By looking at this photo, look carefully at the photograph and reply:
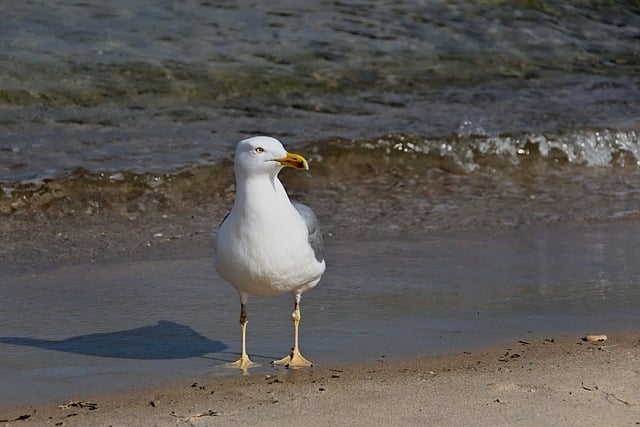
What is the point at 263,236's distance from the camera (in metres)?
4.39

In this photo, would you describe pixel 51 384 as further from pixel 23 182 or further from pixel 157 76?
pixel 157 76

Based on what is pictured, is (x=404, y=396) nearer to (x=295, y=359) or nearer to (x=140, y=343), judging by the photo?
(x=295, y=359)

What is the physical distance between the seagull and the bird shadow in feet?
0.92

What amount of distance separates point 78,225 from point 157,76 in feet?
12.4

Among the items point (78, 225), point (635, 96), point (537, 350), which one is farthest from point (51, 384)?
point (635, 96)

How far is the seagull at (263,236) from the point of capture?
4.39m

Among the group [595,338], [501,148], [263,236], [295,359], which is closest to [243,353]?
[295,359]

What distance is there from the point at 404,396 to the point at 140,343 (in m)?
1.32

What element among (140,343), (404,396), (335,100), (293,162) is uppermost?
(293,162)

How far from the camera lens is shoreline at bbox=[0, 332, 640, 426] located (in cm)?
372

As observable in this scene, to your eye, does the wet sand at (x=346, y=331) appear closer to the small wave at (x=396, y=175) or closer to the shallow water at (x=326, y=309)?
the shallow water at (x=326, y=309)

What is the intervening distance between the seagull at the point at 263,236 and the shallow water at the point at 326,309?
0.32 m

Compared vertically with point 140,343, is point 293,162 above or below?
above

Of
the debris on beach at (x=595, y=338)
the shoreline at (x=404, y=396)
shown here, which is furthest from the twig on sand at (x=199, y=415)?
the debris on beach at (x=595, y=338)
